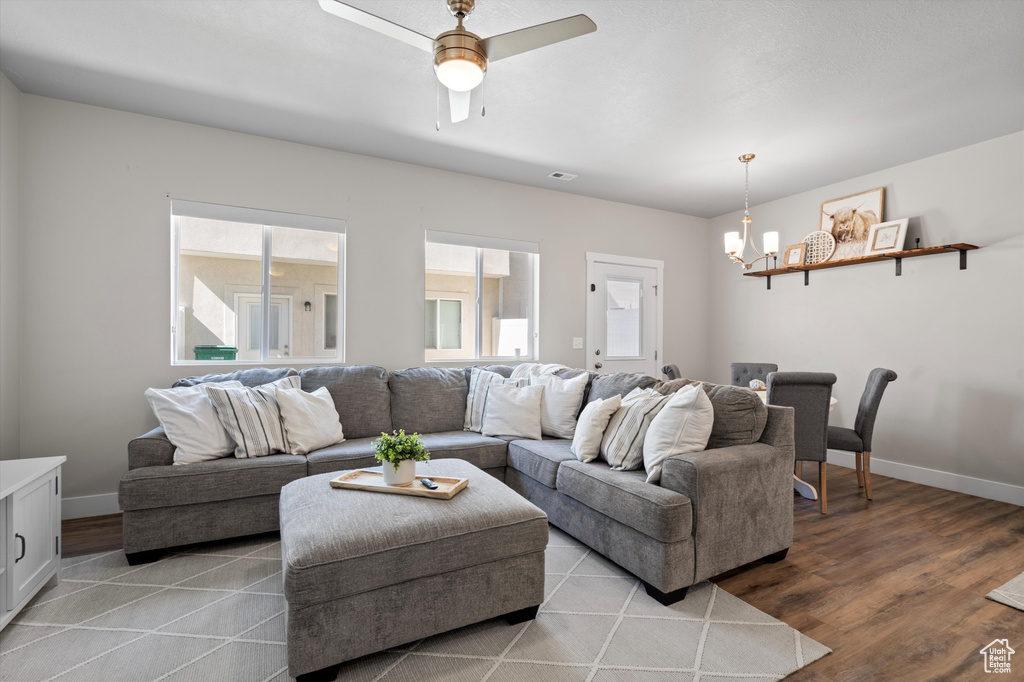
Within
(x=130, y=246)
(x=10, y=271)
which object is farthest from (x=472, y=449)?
(x=10, y=271)

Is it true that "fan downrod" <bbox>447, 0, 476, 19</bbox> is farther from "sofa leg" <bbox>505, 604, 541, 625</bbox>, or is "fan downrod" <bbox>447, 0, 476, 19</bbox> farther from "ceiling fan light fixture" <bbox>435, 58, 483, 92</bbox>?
"sofa leg" <bbox>505, 604, 541, 625</bbox>

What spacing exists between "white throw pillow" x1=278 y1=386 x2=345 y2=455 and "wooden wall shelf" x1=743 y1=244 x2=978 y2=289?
4476 millimetres

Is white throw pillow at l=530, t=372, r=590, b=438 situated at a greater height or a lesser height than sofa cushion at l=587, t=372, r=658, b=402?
lesser

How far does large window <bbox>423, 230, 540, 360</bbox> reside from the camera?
14.0 ft

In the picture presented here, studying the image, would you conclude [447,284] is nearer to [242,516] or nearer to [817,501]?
[242,516]

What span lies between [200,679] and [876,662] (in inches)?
93.1

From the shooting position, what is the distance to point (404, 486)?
208 centimetres

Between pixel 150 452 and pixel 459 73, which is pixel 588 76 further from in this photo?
pixel 150 452

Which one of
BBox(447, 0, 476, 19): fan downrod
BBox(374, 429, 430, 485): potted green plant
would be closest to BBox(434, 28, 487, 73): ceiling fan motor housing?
BBox(447, 0, 476, 19): fan downrod

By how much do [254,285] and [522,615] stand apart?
306 cm

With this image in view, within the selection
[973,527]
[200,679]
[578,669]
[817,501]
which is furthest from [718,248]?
[200,679]

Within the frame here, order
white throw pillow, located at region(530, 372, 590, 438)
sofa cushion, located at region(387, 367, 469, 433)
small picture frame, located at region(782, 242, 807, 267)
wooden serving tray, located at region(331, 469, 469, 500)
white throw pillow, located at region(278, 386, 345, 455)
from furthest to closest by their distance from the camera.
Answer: small picture frame, located at region(782, 242, 807, 267) → sofa cushion, located at region(387, 367, 469, 433) → white throw pillow, located at region(530, 372, 590, 438) → white throw pillow, located at region(278, 386, 345, 455) → wooden serving tray, located at region(331, 469, 469, 500)

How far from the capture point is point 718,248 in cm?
569

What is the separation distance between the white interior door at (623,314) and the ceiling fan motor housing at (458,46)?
3381 mm
